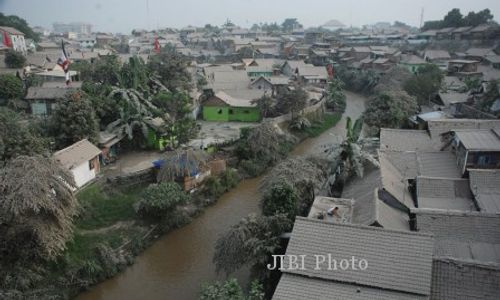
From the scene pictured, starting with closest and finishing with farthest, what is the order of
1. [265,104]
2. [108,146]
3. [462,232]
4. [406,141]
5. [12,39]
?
[462,232]
[406,141]
[108,146]
[265,104]
[12,39]

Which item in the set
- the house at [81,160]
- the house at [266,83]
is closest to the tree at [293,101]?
the house at [266,83]

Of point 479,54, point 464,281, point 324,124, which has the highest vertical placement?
point 479,54

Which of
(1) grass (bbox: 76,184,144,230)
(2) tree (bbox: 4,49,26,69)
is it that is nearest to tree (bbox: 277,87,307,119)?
(1) grass (bbox: 76,184,144,230)

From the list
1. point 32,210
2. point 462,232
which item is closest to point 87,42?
point 32,210

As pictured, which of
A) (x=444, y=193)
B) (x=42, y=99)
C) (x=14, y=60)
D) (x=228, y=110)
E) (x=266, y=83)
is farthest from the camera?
(x=266, y=83)

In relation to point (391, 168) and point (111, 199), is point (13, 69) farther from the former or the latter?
point (391, 168)

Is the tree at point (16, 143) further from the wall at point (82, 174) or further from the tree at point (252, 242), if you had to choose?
the tree at point (252, 242)

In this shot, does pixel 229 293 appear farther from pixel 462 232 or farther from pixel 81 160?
pixel 81 160
